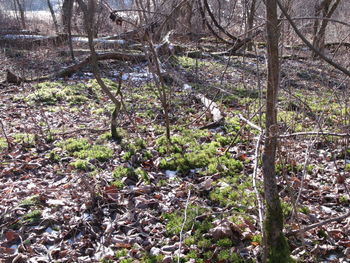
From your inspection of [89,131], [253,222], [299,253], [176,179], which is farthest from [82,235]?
[89,131]

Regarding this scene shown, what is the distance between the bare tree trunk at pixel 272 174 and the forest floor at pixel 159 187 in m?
0.14

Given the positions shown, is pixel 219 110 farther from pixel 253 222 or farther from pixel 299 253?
pixel 299 253

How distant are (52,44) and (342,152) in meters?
12.9

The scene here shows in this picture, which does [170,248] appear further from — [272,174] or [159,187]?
[272,174]

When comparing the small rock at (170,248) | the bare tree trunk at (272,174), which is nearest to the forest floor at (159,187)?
the small rock at (170,248)

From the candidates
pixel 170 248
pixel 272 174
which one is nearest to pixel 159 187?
pixel 170 248

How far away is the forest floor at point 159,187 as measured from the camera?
322 cm

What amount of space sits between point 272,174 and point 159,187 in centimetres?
206

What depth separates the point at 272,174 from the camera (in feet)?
8.54

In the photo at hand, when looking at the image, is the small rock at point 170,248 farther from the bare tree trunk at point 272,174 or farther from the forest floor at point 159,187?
the bare tree trunk at point 272,174

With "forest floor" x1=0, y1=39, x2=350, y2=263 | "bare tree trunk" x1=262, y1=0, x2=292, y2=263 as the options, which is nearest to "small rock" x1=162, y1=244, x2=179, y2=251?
"forest floor" x1=0, y1=39, x2=350, y2=263

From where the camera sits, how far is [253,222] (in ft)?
11.6

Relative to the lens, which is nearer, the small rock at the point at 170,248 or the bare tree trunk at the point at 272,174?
the bare tree trunk at the point at 272,174

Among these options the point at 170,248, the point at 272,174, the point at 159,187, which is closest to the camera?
the point at 272,174
